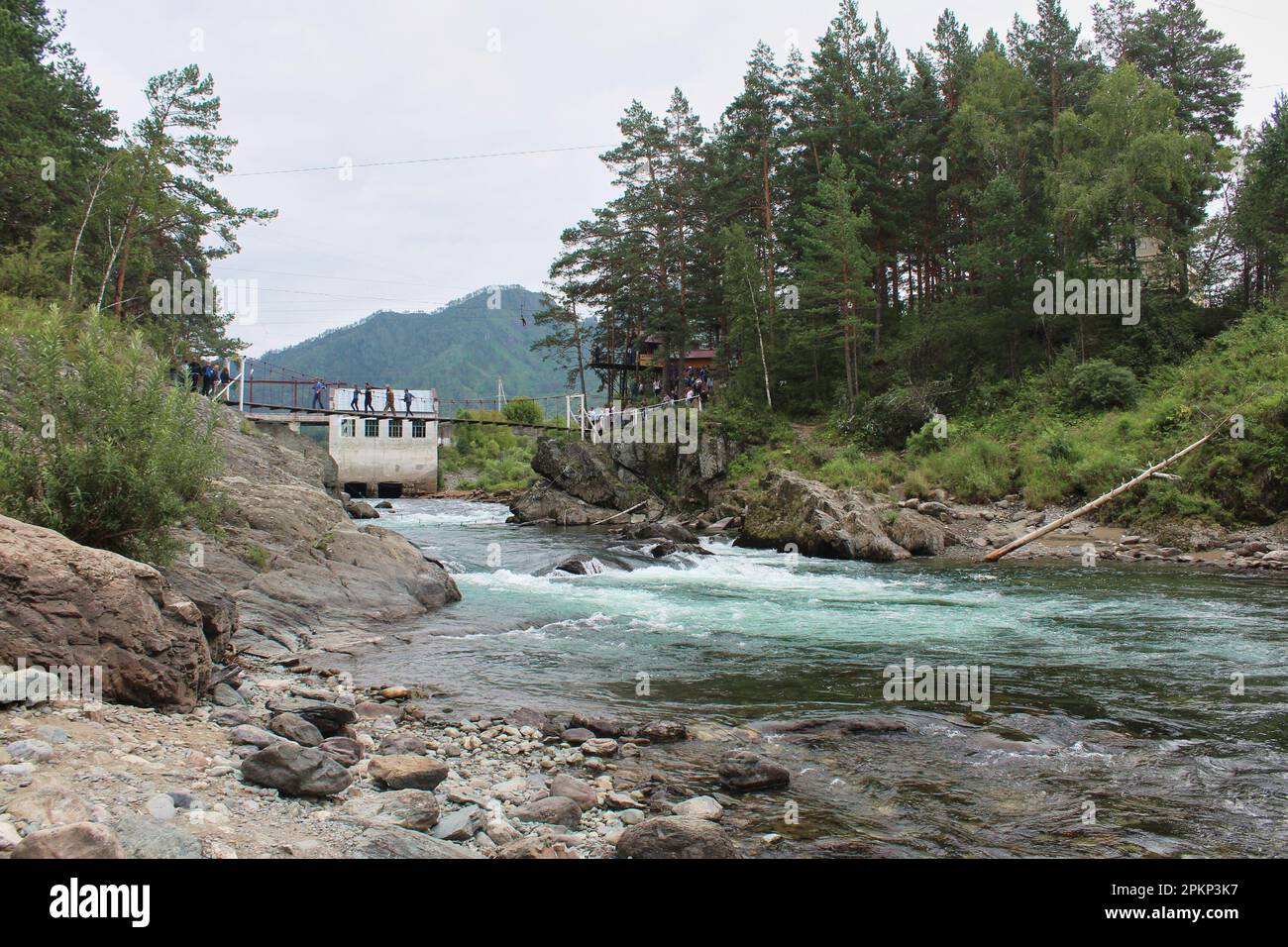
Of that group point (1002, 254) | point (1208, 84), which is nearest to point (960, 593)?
point (1002, 254)

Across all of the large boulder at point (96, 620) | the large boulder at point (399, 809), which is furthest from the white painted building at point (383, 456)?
the large boulder at point (399, 809)

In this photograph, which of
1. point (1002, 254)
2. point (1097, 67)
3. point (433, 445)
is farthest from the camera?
point (433, 445)

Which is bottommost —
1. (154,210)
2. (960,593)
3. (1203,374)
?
(960,593)

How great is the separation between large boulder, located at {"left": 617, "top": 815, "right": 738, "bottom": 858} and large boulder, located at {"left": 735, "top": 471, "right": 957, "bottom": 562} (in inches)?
734

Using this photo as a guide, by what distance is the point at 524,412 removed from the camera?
6359 cm

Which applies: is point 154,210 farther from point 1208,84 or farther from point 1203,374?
point 1208,84

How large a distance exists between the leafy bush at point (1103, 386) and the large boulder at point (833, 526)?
31.6ft

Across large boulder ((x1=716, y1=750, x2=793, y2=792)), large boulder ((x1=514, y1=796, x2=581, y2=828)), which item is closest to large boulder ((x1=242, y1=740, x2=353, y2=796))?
large boulder ((x1=514, y1=796, x2=581, y2=828))

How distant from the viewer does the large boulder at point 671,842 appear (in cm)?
439

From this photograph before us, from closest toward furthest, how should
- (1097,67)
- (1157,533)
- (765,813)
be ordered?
(765,813) < (1157,533) < (1097,67)

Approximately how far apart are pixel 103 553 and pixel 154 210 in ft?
81.1

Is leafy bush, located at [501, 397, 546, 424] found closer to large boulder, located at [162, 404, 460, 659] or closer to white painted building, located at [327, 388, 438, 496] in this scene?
white painted building, located at [327, 388, 438, 496]

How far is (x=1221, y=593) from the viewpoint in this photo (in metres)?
14.7

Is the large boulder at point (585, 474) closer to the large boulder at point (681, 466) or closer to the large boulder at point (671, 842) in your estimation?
the large boulder at point (681, 466)
